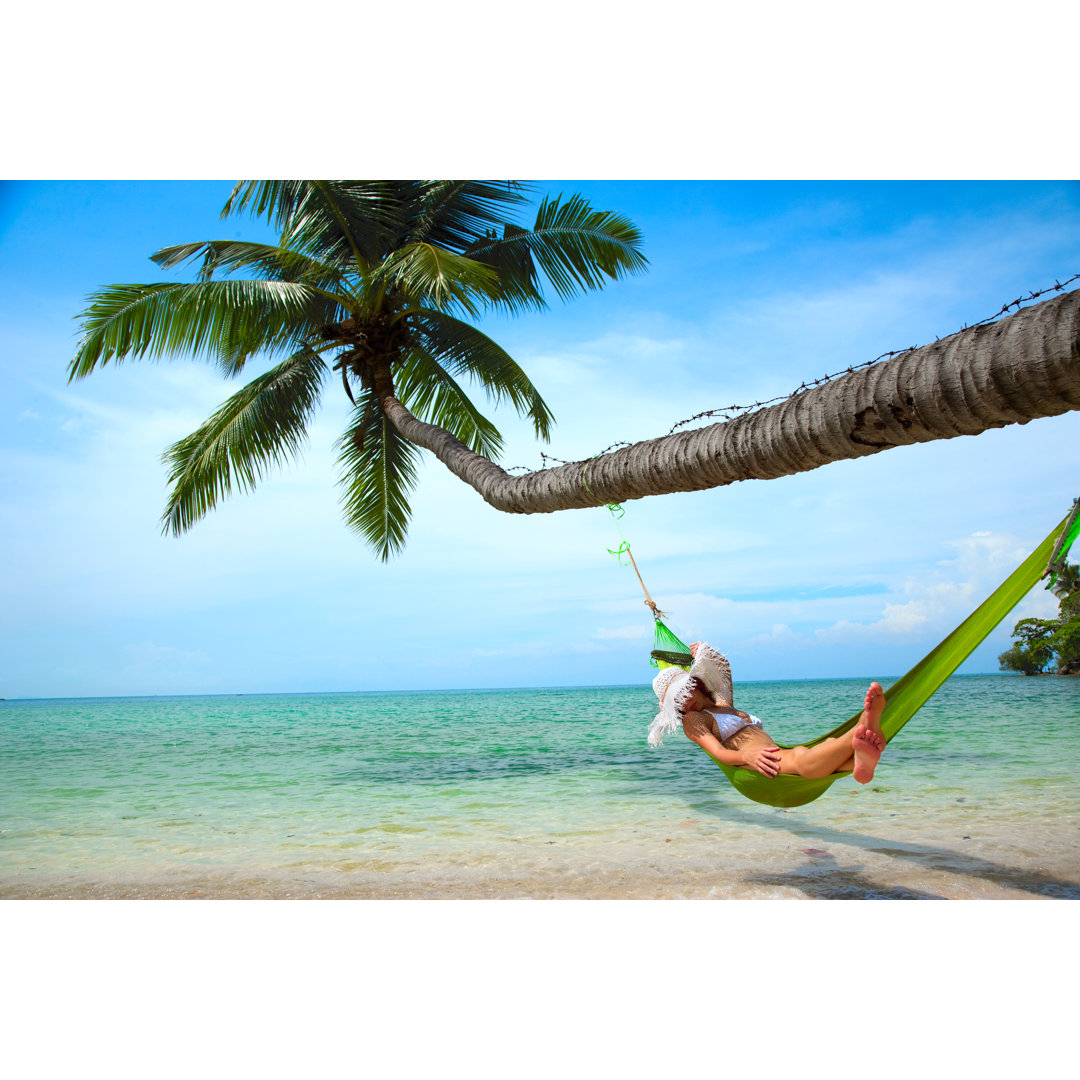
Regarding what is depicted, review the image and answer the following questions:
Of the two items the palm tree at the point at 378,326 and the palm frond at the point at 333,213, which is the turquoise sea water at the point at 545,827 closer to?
the palm tree at the point at 378,326

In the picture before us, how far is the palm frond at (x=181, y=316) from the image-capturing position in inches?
131

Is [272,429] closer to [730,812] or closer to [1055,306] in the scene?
[730,812]

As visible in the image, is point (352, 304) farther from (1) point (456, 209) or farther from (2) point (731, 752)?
(2) point (731, 752)

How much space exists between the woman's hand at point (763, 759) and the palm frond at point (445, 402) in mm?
3172

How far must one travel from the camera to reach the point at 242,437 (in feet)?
14.0

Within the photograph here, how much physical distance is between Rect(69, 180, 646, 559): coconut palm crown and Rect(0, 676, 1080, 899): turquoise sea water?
1807 mm

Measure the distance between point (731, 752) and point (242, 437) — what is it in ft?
10.8

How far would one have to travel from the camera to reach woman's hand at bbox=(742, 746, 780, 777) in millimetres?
1990

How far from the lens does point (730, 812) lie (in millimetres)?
3918

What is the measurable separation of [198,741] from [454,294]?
371 inches

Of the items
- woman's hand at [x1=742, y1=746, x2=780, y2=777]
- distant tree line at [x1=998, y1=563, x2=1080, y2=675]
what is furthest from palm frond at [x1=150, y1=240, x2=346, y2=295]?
distant tree line at [x1=998, y1=563, x2=1080, y2=675]

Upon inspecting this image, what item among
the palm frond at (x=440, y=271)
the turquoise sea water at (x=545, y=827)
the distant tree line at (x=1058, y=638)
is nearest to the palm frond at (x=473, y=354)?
the palm frond at (x=440, y=271)
